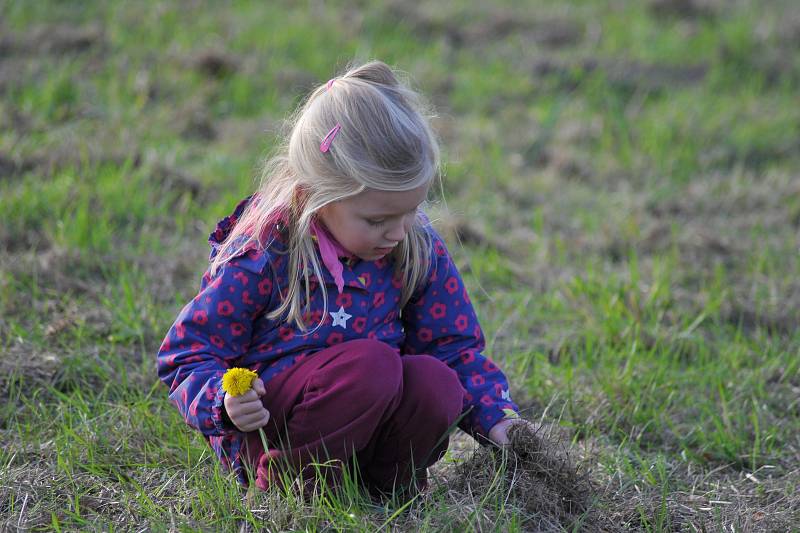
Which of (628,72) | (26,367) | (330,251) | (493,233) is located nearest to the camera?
(330,251)

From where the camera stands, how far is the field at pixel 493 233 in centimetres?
235

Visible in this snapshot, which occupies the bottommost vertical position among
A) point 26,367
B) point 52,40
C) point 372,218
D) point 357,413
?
point 26,367

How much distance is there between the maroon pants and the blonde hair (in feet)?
0.45

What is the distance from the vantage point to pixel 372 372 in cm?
209

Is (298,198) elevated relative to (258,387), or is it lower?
elevated

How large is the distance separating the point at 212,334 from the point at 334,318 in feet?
0.88

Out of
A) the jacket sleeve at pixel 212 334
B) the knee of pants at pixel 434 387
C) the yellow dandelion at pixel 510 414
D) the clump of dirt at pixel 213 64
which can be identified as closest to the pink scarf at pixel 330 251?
the jacket sleeve at pixel 212 334

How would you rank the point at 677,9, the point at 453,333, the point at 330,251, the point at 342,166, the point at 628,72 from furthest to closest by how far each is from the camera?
the point at 677,9
the point at 628,72
the point at 453,333
the point at 330,251
the point at 342,166

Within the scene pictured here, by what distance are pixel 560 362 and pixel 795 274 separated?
1316 mm

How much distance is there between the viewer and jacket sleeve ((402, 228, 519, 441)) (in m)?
2.33

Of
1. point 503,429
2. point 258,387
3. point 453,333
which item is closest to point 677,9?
point 453,333

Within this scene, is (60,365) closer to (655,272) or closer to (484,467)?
(484,467)

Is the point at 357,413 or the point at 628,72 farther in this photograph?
the point at 628,72

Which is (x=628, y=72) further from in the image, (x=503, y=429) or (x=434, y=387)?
(x=434, y=387)
